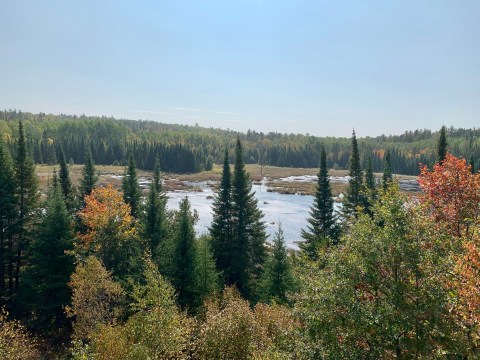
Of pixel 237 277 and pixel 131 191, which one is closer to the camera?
pixel 237 277

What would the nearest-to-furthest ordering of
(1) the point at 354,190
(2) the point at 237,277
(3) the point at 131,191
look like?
(2) the point at 237,277, (1) the point at 354,190, (3) the point at 131,191

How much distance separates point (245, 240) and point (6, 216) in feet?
81.2

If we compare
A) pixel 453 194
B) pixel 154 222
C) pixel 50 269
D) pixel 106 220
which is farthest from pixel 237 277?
pixel 453 194

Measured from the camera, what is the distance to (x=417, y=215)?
1525 centimetres

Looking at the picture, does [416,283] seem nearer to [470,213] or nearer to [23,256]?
[470,213]

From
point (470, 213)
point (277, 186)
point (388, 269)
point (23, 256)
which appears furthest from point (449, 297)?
point (277, 186)

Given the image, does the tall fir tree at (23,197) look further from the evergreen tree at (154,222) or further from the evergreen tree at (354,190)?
the evergreen tree at (354,190)

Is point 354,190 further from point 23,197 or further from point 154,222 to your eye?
A: point 23,197

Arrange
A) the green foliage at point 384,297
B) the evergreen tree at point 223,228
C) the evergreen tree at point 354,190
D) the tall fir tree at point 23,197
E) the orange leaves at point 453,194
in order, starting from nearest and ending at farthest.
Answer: the green foliage at point 384,297
the orange leaves at point 453,194
the tall fir tree at point 23,197
the evergreen tree at point 223,228
the evergreen tree at point 354,190

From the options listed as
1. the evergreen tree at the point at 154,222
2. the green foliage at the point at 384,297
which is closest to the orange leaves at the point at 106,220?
the evergreen tree at the point at 154,222

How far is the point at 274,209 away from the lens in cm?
8681

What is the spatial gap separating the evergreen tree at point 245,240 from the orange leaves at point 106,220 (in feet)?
38.4

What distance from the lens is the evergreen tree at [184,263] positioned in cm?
3378

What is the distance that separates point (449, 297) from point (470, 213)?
14.2 m
